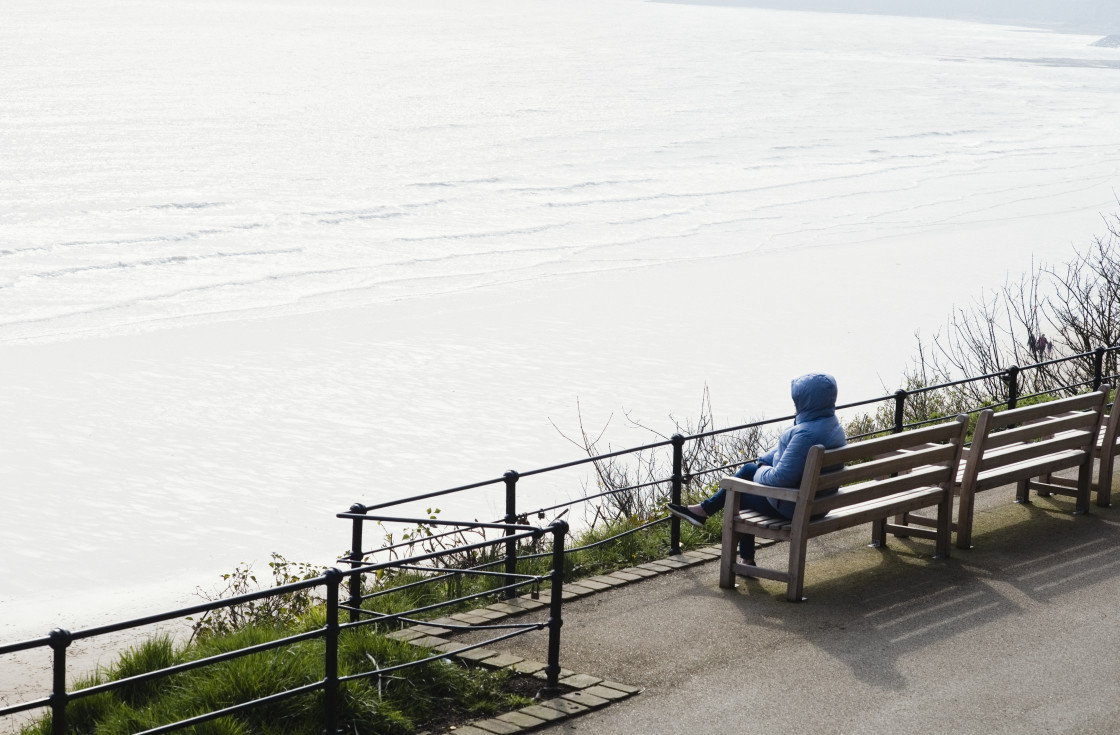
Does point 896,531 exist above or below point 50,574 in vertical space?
above

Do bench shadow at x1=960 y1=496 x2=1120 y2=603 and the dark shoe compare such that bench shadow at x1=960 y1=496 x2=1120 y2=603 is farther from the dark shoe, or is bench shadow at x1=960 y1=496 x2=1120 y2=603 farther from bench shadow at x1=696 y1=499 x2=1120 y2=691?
the dark shoe

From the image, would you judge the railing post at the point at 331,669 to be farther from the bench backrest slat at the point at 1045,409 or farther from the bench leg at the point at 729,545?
the bench backrest slat at the point at 1045,409

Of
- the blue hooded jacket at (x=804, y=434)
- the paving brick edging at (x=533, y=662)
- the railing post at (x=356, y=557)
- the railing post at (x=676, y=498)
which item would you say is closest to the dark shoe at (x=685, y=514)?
the railing post at (x=676, y=498)

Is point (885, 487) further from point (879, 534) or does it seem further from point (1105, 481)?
point (1105, 481)

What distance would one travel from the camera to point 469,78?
12088cm

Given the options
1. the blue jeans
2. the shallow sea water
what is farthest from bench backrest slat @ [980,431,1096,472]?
the shallow sea water

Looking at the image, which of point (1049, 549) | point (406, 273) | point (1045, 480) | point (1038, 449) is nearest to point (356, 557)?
point (1049, 549)

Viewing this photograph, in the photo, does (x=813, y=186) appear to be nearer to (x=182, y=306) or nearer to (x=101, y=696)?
(x=182, y=306)

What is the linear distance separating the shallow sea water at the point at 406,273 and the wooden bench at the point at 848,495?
1008cm

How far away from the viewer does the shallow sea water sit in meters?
22.0

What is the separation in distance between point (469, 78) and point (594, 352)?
92.8m

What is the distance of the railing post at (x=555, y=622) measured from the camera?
20.5 ft

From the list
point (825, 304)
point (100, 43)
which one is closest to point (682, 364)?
point (825, 304)

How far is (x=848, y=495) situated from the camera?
7648mm
